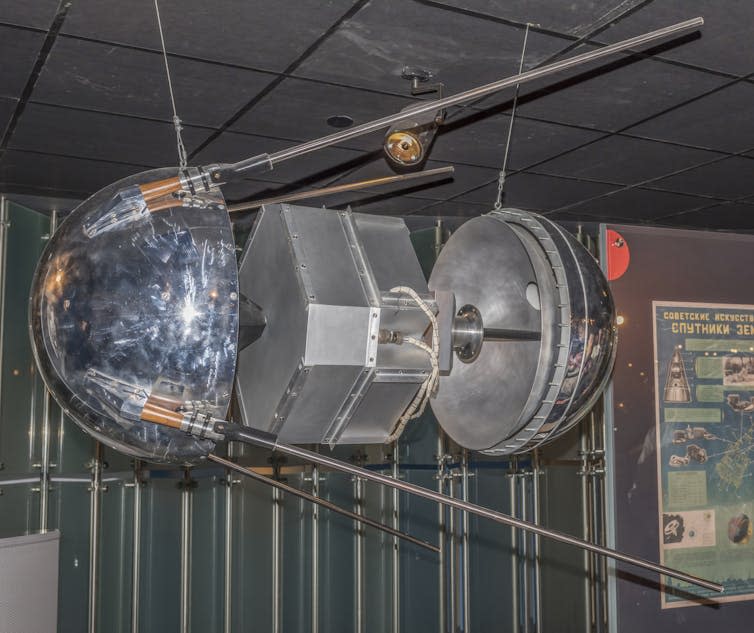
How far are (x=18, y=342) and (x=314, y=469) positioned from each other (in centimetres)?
179

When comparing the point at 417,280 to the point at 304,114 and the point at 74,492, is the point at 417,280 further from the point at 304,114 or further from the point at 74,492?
the point at 74,492

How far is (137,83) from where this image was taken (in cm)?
282

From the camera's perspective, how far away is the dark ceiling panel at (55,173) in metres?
3.69

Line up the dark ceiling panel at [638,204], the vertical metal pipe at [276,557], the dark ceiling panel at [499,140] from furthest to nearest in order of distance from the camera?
the vertical metal pipe at [276,557], the dark ceiling panel at [638,204], the dark ceiling panel at [499,140]

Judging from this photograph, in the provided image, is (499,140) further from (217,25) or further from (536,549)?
(536,549)

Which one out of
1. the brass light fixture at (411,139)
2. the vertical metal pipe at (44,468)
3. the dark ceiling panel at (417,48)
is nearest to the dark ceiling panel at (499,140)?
the brass light fixture at (411,139)

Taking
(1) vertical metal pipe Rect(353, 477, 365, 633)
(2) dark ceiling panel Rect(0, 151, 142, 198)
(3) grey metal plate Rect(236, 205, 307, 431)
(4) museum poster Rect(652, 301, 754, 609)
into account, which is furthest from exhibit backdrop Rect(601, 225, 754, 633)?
(1) vertical metal pipe Rect(353, 477, 365, 633)

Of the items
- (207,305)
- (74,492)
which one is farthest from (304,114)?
(74,492)

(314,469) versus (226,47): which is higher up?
(226,47)

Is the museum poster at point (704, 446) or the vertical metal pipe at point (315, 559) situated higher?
the museum poster at point (704, 446)

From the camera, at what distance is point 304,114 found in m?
3.14

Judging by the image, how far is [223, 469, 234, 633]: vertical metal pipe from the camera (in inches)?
184

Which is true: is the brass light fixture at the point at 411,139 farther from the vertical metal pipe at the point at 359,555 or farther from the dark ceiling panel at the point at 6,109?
the vertical metal pipe at the point at 359,555

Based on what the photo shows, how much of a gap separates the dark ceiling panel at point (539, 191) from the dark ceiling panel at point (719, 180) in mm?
326
